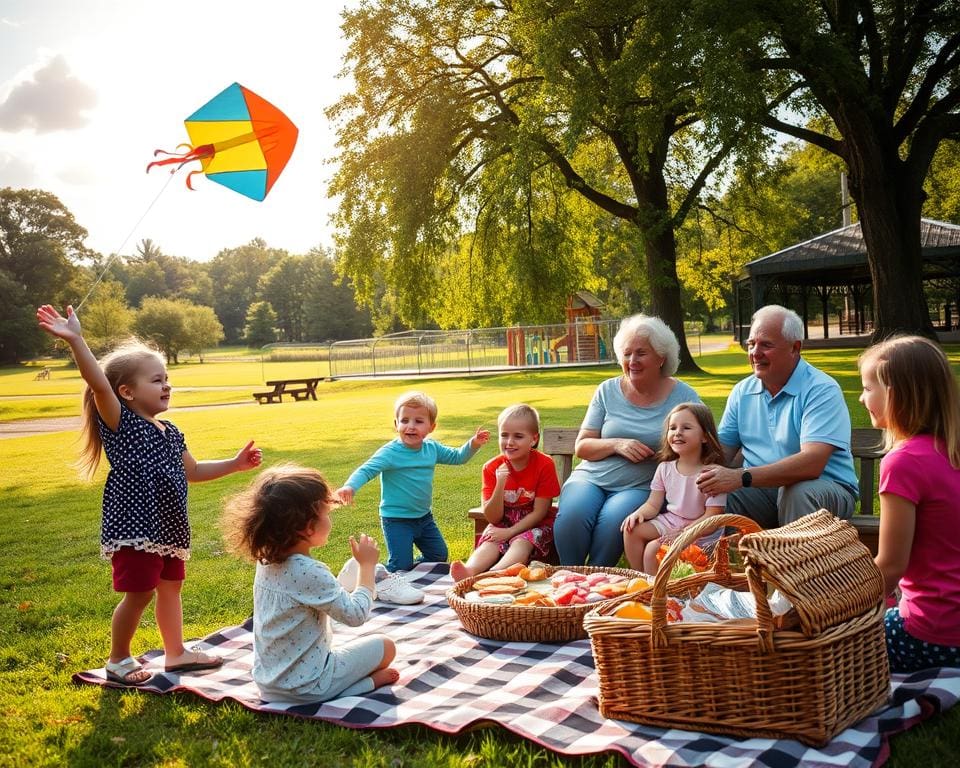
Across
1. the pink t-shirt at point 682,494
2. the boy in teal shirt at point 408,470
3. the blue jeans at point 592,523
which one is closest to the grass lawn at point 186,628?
the boy in teal shirt at point 408,470

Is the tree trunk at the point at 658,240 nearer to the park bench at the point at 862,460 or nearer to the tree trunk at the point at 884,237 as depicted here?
the tree trunk at the point at 884,237

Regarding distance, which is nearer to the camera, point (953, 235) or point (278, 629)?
point (278, 629)

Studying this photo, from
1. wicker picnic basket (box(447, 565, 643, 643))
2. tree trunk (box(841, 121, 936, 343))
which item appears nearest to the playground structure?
tree trunk (box(841, 121, 936, 343))

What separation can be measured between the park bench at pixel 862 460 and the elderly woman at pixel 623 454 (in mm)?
723

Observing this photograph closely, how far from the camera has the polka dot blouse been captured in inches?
161

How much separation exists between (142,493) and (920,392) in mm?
3474

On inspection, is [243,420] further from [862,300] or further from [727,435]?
[862,300]

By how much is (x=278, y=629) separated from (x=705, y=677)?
1.80m

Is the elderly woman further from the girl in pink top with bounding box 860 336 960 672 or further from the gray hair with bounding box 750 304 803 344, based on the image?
the girl in pink top with bounding box 860 336 960 672

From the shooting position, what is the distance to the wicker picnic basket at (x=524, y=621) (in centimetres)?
437

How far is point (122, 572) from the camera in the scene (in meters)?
4.10

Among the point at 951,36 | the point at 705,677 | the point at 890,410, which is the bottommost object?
the point at 705,677

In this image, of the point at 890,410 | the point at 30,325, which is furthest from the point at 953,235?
the point at 30,325

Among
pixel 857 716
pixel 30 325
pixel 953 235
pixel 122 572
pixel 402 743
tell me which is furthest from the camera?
pixel 30 325
